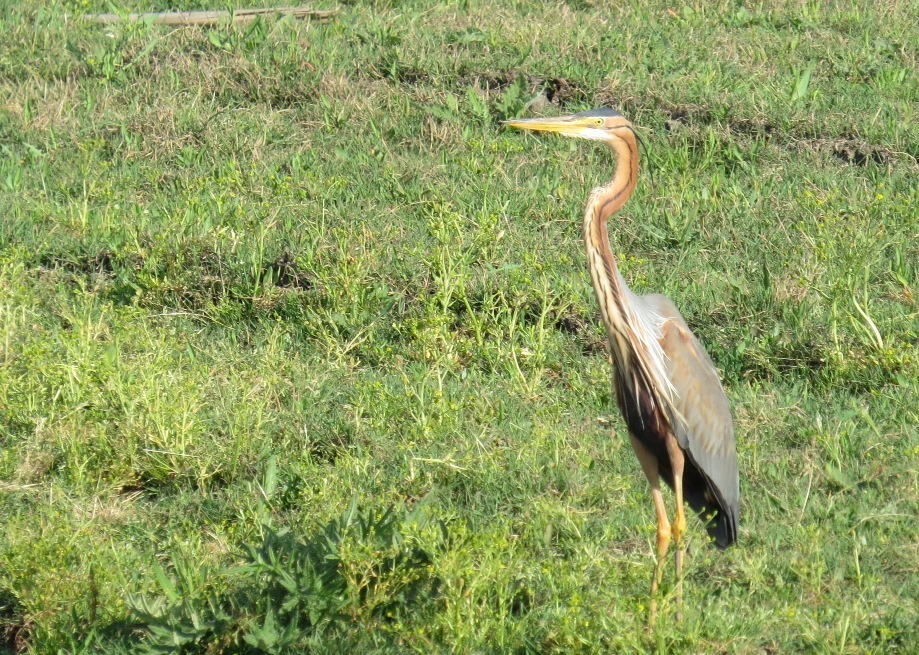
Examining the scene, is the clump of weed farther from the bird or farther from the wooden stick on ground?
the wooden stick on ground

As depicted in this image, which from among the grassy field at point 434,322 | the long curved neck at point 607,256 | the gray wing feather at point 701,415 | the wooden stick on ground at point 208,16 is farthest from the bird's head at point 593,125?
Result: the wooden stick on ground at point 208,16

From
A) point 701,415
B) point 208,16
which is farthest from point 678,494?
point 208,16

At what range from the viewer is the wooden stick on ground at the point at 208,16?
8.76 m

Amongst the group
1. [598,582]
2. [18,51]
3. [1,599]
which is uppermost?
[18,51]

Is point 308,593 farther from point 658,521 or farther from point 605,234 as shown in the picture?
point 605,234

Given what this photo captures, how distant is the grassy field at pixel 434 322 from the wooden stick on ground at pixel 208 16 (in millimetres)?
141

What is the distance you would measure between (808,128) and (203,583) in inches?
191

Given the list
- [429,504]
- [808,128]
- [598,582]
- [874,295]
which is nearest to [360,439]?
[429,504]

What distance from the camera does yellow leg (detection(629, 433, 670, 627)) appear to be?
11.8 ft

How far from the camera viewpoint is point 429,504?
4098 mm

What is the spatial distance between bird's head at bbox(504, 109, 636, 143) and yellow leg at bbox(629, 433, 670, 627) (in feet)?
3.49

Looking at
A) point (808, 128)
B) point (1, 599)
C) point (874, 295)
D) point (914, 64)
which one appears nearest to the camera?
point (1, 599)

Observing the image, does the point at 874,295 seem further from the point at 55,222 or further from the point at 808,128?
the point at 55,222

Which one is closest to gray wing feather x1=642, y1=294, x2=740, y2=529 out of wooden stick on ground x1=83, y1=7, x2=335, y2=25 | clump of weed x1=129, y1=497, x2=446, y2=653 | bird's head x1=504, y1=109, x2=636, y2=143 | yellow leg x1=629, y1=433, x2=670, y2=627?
yellow leg x1=629, y1=433, x2=670, y2=627
